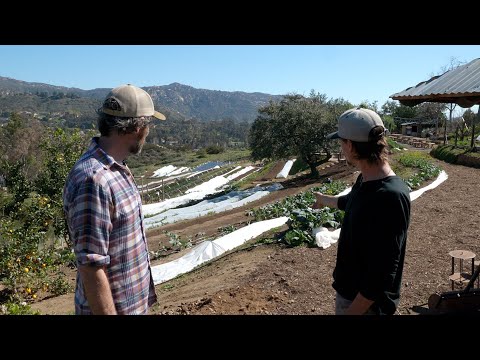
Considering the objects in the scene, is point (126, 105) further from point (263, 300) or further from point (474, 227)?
point (474, 227)

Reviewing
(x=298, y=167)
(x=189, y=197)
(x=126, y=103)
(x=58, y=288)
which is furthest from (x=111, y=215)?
(x=298, y=167)

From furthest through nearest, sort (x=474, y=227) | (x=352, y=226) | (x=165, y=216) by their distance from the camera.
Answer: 1. (x=165, y=216)
2. (x=474, y=227)
3. (x=352, y=226)

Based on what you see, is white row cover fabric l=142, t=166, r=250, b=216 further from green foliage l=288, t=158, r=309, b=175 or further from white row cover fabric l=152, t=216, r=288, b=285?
white row cover fabric l=152, t=216, r=288, b=285

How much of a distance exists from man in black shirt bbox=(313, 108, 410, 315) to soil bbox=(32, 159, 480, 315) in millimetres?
2859

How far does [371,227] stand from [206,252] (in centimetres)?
878

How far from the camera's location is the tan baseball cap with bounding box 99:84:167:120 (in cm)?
198

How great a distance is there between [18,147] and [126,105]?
48238mm

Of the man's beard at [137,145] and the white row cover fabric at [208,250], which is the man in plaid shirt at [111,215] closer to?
the man's beard at [137,145]

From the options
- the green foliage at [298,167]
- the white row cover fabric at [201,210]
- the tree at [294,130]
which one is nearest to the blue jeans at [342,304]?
A: the white row cover fabric at [201,210]

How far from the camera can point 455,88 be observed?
3938 mm

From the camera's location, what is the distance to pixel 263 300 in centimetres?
566

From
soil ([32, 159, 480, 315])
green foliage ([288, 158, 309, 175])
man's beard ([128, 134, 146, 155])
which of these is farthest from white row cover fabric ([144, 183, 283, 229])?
man's beard ([128, 134, 146, 155])

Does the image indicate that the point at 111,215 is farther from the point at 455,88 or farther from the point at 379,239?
the point at 455,88
